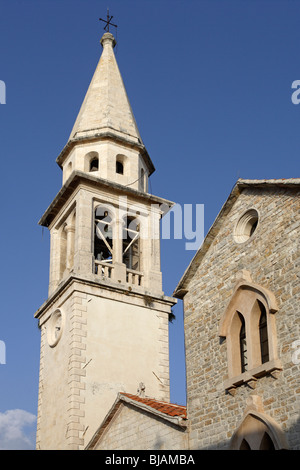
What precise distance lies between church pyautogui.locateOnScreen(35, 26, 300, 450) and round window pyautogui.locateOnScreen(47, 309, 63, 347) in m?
0.07

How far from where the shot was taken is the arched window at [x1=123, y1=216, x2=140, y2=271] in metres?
27.8

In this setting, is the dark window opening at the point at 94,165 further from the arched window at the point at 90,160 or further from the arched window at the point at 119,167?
the arched window at the point at 119,167

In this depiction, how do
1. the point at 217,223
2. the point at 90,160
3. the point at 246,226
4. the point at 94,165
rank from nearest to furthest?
the point at 246,226 → the point at 217,223 → the point at 90,160 → the point at 94,165

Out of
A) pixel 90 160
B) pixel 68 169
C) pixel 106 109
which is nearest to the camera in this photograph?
pixel 90 160

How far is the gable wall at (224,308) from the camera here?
13367 mm

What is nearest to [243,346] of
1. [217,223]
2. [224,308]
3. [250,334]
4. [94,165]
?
[250,334]

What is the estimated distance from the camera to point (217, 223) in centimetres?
1681

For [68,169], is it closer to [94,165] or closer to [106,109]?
[94,165]

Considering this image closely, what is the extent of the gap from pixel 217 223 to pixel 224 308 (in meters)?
2.24

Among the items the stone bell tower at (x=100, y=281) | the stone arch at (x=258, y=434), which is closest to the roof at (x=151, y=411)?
the stone arch at (x=258, y=434)

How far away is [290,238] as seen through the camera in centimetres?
1421

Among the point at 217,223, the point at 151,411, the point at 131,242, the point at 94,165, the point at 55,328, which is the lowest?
the point at 151,411

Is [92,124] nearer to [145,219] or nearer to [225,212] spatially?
[145,219]
